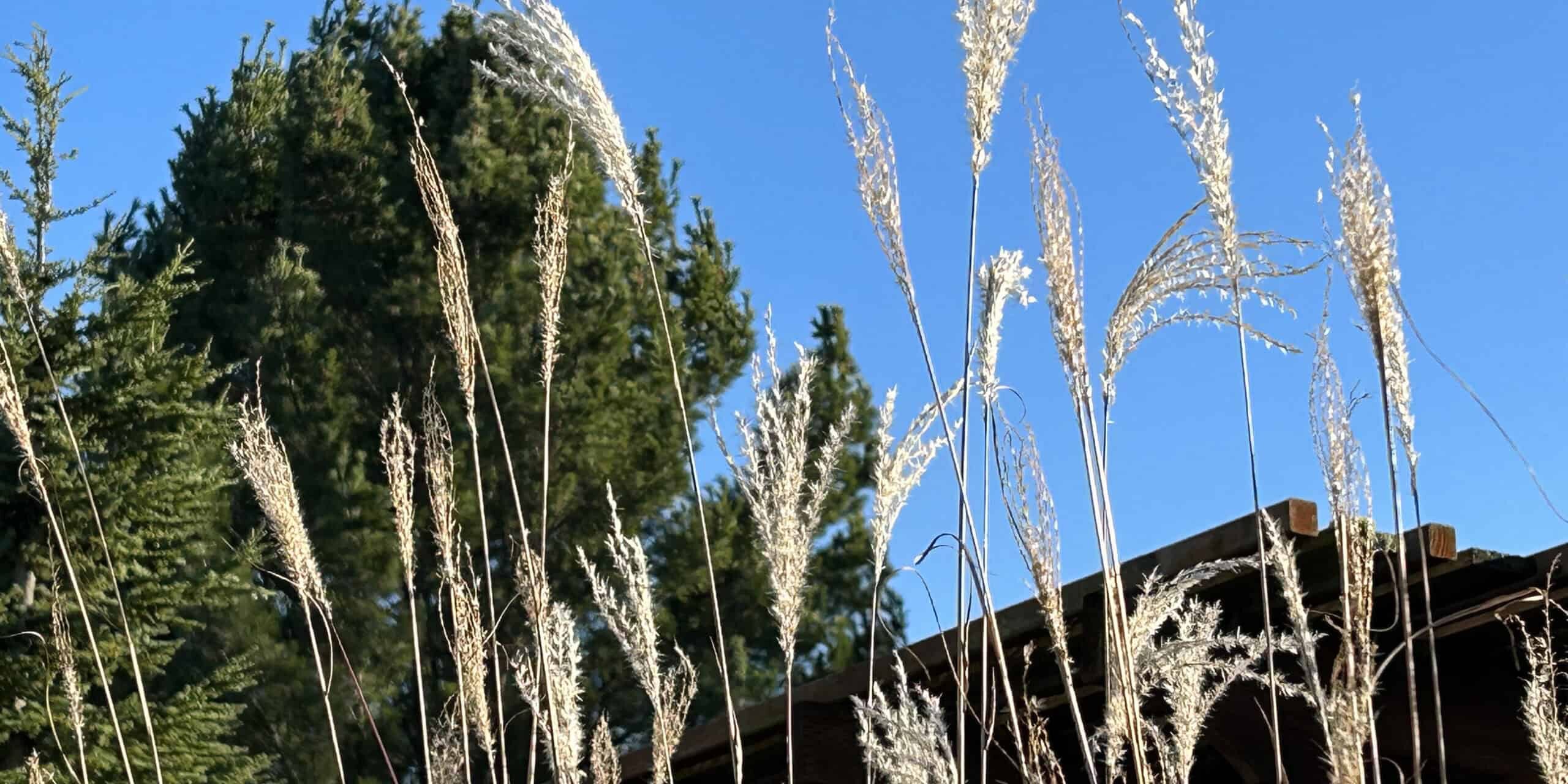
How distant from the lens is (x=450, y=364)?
540 inches

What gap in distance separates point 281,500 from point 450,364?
37.9 feet

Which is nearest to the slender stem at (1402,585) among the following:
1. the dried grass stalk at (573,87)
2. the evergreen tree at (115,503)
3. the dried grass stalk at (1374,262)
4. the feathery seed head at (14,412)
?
the dried grass stalk at (1374,262)

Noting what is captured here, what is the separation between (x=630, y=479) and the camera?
13.6 m

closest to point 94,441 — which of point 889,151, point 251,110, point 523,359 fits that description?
point 523,359

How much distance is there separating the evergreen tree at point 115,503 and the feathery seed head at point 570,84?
725 cm

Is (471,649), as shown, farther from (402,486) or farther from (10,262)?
(10,262)

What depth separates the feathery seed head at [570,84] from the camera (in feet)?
6.88

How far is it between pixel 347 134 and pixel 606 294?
3.42 meters

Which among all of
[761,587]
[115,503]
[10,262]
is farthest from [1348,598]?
[761,587]

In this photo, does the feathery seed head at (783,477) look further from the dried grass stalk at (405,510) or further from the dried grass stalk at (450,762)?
the dried grass stalk at (450,762)

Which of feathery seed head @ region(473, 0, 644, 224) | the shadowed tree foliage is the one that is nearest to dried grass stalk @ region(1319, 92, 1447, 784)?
feathery seed head @ region(473, 0, 644, 224)

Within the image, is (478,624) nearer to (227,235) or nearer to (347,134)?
(347,134)

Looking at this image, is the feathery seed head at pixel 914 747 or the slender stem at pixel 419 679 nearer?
the feathery seed head at pixel 914 747

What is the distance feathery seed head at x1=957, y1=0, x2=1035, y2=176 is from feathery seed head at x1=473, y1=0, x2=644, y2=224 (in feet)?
1.69
